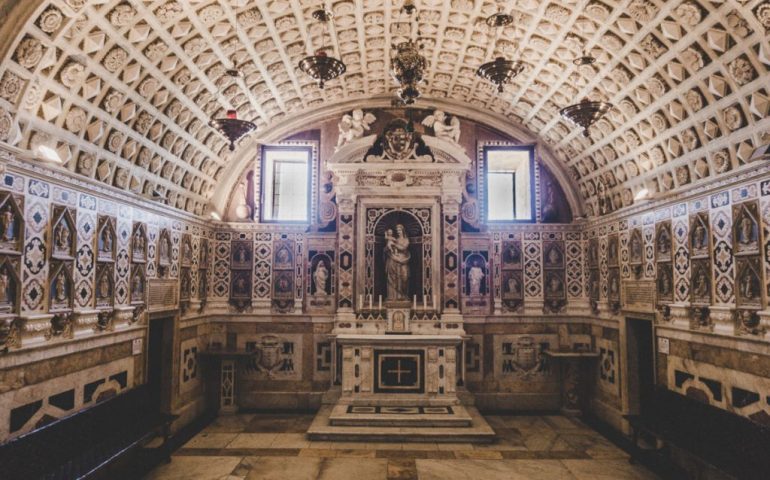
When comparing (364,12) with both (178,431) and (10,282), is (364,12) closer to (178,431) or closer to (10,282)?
(10,282)

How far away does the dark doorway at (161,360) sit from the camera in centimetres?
1077

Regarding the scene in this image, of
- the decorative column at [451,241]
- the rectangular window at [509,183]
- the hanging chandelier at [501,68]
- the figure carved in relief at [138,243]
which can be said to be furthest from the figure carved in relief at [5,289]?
the rectangular window at [509,183]

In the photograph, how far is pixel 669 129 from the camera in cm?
886

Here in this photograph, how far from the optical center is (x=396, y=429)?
10273 millimetres

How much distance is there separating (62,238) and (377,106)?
26.5 ft

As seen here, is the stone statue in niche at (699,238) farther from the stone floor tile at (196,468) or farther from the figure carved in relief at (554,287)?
the stone floor tile at (196,468)

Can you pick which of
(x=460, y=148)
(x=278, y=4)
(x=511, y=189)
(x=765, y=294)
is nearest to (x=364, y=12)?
(x=278, y=4)

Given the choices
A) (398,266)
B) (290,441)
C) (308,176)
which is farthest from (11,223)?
(398,266)

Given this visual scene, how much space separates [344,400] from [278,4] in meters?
8.11

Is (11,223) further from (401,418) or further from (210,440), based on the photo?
(401,418)

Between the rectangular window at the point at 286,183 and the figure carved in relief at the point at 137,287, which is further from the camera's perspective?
the rectangular window at the point at 286,183

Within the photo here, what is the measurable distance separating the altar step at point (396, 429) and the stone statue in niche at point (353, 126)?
6.52 meters

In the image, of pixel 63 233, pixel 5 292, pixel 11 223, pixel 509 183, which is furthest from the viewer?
pixel 509 183

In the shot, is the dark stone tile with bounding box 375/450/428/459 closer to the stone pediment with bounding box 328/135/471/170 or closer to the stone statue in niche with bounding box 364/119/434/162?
the stone pediment with bounding box 328/135/471/170
